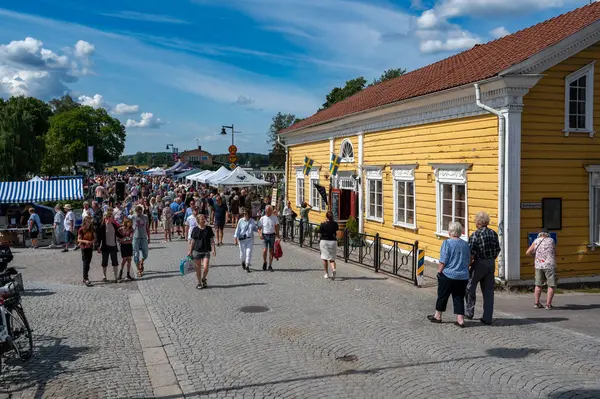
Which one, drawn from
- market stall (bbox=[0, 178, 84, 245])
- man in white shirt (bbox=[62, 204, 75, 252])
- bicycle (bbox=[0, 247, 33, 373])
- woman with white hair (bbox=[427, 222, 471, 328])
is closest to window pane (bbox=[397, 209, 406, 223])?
woman with white hair (bbox=[427, 222, 471, 328])

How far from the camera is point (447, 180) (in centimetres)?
1413

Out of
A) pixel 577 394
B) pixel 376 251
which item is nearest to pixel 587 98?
pixel 376 251

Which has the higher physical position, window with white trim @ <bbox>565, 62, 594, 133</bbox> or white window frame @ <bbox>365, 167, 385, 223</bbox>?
window with white trim @ <bbox>565, 62, 594, 133</bbox>

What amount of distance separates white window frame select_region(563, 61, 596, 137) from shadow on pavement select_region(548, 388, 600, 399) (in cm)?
803

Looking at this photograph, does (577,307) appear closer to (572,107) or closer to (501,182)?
(501,182)

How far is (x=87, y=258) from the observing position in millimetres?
12391

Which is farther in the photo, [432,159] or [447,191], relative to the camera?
[432,159]

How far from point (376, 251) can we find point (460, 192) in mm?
2617

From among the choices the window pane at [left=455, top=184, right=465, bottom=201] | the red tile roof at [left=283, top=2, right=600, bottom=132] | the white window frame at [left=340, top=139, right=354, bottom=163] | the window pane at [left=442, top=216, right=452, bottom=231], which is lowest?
the window pane at [left=442, top=216, right=452, bottom=231]

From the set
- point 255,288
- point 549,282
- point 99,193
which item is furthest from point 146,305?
point 99,193

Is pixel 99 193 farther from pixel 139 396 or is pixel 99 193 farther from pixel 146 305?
pixel 139 396

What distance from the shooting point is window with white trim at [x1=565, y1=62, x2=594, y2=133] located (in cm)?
1257

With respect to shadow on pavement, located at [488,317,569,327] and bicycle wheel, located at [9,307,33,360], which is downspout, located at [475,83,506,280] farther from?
bicycle wheel, located at [9,307,33,360]

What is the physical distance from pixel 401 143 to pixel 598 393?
37.4 ft
